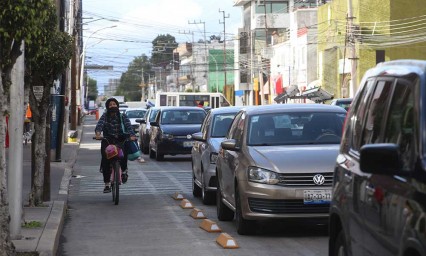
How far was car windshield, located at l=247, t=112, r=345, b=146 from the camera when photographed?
1356 cm

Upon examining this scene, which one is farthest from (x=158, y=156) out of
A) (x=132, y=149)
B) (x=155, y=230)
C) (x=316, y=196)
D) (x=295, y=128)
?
(x=316, y=196)

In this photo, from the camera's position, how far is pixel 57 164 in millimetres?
28984

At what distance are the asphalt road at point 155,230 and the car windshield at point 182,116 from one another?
1080 centimetres

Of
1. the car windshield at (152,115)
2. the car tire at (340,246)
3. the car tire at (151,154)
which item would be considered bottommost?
the car tire at (151,154)

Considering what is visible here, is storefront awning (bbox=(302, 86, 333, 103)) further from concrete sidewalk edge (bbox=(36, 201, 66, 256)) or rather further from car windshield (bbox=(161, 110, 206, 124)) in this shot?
concrete sidewalk edge (bbox=(36, 201, 66, 256))

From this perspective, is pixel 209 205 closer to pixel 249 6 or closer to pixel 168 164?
pixel 168 164

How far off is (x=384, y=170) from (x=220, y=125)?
A: 13295 mm

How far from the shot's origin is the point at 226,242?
11.9 m

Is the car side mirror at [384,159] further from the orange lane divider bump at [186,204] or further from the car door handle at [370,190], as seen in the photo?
the orange lane divider bump at [186,204]

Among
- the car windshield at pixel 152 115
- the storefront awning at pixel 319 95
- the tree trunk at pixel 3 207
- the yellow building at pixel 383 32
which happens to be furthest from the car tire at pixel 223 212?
the yellow building at pixel 383 32

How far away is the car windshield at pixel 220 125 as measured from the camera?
18500mm

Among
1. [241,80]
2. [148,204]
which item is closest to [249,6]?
[241,80]

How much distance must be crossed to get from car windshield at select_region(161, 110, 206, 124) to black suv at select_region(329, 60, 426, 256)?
2474 cm

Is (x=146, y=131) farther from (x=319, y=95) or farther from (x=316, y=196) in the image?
(x=316, y=196)
